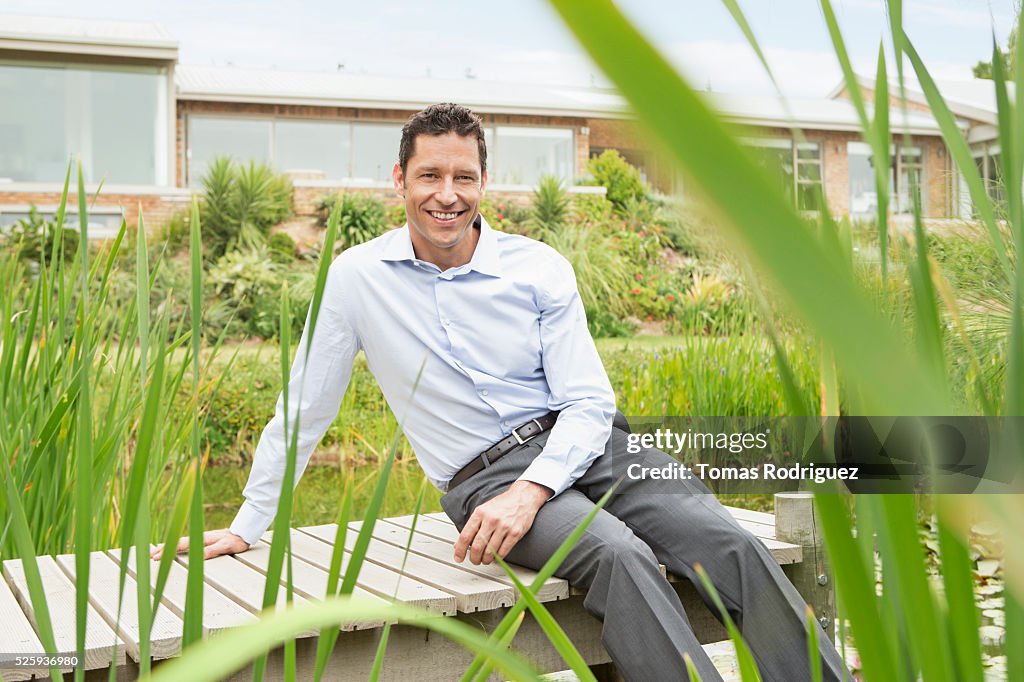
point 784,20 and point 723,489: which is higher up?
point 784,20

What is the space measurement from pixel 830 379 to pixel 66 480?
1.73m

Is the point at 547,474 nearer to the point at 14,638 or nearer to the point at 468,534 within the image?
the point at 468,534

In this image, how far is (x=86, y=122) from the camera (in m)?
13.7

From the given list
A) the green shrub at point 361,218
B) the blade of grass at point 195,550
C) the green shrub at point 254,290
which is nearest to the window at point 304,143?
the green shrub at point 361,218

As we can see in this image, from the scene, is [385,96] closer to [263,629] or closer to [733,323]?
[733,323]

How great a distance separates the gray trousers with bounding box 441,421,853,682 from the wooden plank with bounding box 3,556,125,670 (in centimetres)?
80

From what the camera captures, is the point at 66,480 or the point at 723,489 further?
the point at 723,489

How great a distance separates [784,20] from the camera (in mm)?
774

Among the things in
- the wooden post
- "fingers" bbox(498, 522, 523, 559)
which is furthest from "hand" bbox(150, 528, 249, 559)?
the wooden post

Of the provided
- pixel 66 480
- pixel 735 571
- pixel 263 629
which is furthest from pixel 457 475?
pixel 263 629

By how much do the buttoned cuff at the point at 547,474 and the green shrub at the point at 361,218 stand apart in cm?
959

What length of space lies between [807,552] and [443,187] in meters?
1.21

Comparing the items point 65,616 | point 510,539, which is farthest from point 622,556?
point 65,616

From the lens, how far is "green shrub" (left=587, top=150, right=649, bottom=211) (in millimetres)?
13828
